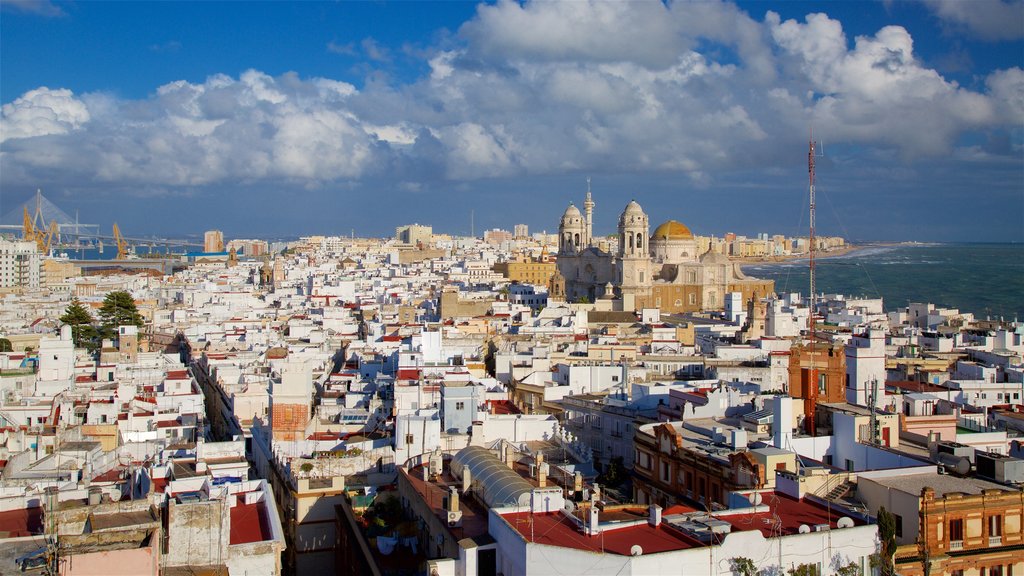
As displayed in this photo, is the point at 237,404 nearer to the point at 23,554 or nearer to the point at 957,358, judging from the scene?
the point at 23,554

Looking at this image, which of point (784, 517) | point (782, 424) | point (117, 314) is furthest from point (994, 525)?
point (117, 314)

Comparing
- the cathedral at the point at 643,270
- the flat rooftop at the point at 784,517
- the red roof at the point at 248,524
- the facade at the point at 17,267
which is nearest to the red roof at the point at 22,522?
the red roof at the point at 248,524

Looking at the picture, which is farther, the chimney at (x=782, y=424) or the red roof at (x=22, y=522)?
the chimney at (x=782, y=424)

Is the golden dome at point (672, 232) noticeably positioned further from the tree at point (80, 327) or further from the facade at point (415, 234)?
the facade at point (415, 234)

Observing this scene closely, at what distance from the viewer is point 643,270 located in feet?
147

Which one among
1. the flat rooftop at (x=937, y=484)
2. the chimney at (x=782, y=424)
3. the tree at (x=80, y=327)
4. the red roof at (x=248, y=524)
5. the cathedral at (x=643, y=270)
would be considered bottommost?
the red roof at (x=248, y=524)

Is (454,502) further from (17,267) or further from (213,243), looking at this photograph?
(213,243)

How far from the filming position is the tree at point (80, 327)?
32594mm

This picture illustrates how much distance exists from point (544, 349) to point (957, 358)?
387 inches

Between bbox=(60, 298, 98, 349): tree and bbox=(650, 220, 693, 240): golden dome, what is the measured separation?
30.3 metres

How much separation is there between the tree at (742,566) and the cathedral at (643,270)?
34.4 m

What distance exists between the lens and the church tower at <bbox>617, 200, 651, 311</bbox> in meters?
44.5

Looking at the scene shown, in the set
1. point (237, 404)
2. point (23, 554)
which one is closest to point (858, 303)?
point (237, 404)

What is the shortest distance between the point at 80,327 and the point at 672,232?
3174cm
